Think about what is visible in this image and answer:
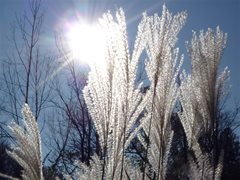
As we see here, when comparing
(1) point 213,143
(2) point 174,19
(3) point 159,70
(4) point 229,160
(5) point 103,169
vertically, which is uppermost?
(4) point 229,160

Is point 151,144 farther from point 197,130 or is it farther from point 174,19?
point 174,19

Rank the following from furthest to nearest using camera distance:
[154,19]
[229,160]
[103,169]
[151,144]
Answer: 1. [229,160]
2. [151,144]
3. [154,19]
4. [103,169]

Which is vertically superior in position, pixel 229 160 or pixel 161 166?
pixel 229 160

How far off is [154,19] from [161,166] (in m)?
1.12

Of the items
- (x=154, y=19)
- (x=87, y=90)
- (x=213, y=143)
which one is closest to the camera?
(x=87, y=90)

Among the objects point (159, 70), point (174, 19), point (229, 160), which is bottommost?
point (159, 70)

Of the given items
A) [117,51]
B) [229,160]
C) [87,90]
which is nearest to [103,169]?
[87,90]

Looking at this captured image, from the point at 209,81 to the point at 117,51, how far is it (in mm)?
987

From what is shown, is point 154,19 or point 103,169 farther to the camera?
point 154,19

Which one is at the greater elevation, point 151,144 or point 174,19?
point 174,19

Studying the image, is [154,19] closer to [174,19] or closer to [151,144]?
[174,19]

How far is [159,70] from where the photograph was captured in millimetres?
2998

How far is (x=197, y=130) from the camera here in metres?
3.59

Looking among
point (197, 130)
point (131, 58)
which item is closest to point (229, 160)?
point (197, 130)
